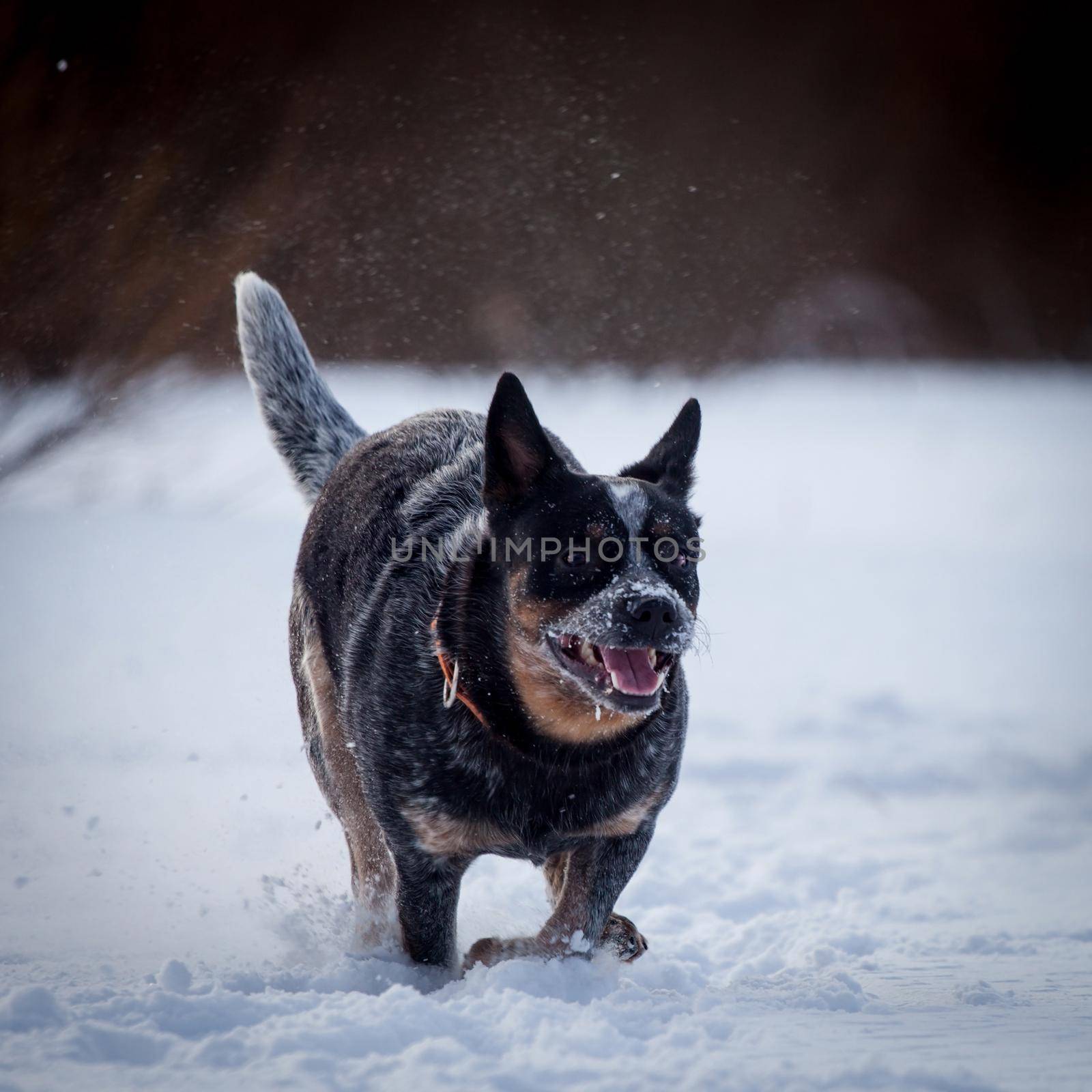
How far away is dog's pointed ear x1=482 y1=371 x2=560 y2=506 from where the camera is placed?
2789mm

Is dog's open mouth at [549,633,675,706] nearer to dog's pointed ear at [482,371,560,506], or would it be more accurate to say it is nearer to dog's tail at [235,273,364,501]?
dog's pointed ear at [482,371,560,506]

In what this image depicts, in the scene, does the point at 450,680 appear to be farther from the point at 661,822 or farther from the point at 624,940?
the point at 661,822

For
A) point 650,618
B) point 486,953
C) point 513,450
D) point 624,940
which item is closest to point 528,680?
point 650,618

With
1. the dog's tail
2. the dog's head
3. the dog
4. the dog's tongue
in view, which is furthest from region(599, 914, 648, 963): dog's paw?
the dog's tail

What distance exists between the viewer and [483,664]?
279cm

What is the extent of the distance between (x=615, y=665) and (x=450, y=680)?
0.45m

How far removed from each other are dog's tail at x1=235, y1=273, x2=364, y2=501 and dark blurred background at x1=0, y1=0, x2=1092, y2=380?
158 cm

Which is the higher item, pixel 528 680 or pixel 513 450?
pixel 513 450

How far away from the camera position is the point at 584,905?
113 inches

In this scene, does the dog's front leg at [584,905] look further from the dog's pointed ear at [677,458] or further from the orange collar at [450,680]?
the dog's pointed ear at [677,458]

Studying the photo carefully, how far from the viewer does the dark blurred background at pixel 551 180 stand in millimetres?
5320

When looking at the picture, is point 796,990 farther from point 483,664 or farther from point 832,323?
point 832,323

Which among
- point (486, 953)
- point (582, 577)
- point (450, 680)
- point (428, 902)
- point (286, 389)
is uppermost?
point (286, 389)

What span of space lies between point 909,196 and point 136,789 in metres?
9.08
